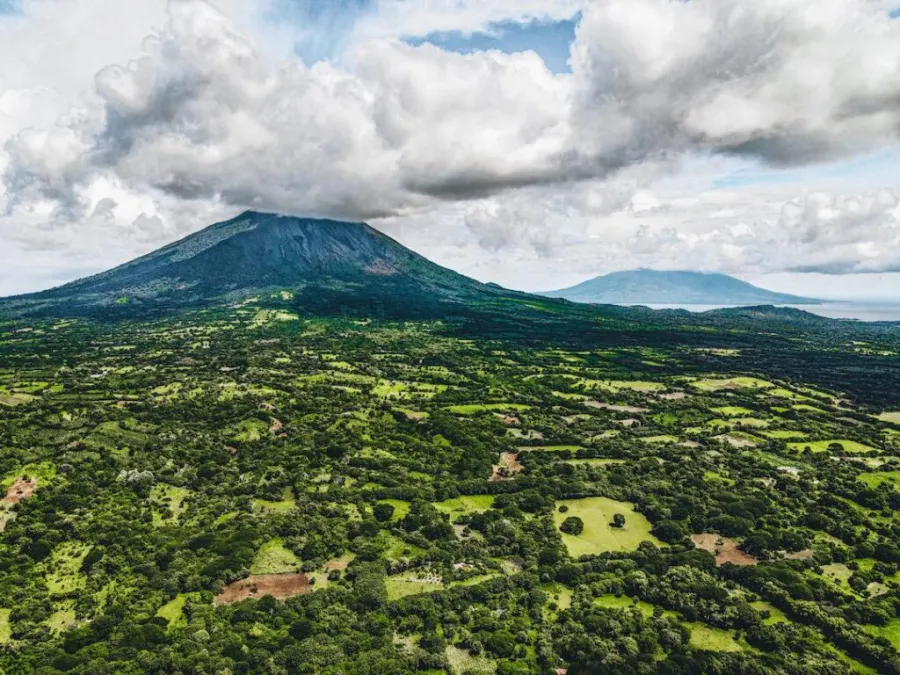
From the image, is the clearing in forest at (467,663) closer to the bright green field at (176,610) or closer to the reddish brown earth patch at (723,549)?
the bright green field at (176,610)

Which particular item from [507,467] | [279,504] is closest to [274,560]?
[279,504]

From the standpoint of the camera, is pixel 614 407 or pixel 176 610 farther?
pixel 614 407

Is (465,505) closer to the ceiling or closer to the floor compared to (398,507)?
closer to the floor

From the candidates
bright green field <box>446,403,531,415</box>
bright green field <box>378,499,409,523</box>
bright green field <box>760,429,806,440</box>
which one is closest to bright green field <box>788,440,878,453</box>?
bright green field <box>760,429,806,440</box>

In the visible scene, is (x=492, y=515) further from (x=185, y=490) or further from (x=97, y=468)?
(x=97, y=468)

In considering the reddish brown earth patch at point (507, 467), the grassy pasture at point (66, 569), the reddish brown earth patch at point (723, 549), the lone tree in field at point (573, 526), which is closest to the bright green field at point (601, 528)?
the lone tree in field at point (573, 526)

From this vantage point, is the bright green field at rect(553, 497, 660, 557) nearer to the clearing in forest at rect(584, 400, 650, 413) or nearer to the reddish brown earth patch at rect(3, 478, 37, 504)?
the clearing in forest at rect(584, 400, 650, 413)

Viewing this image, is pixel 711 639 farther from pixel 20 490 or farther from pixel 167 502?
pixel 20 490
